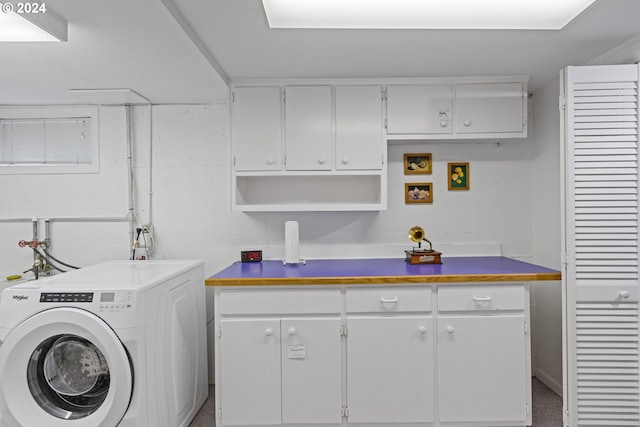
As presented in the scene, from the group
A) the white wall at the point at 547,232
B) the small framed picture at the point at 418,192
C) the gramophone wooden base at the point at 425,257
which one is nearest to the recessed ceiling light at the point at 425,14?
the white wall at the point at 547,232

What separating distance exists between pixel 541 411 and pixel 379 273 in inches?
55.4

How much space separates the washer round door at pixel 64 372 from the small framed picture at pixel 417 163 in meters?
2.17

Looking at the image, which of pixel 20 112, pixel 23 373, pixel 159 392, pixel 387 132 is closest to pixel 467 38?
pixel 387 132

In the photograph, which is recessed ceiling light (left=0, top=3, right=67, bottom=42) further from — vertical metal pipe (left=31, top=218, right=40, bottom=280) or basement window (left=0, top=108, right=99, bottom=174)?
vertical metal pipe (left=31, top=218, right=40, bottom=280)

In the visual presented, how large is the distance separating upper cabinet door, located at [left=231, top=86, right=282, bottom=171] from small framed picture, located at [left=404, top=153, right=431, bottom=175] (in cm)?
99

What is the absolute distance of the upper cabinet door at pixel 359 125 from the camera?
2.44m

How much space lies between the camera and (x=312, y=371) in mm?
2068

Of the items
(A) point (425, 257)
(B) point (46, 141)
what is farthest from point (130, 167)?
(A) point (425, 257)

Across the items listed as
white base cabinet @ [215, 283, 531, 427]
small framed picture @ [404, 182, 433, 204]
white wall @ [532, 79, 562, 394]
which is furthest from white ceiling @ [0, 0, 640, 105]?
white base cabinet @ [215, 283, 531, 427]

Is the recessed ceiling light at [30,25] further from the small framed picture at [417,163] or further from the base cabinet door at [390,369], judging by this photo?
the small framed picture at [417,163]

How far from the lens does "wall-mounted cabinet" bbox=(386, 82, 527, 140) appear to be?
2.44 meters

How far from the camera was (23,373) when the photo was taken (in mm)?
1765

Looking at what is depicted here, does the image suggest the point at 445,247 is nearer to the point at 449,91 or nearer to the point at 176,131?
the point at 449,91

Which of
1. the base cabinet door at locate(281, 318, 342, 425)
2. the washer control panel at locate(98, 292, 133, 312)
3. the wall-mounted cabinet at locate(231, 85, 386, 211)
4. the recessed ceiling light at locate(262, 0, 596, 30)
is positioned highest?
the recessed ceiling light at locate(262, 0, 596, 30)
